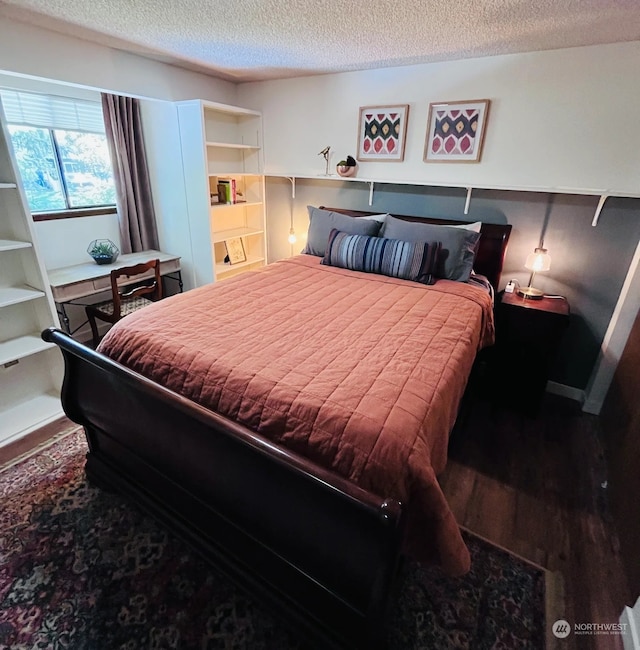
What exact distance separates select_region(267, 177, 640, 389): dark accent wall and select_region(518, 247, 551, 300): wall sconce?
0.14m

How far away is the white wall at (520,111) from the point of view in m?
2.14

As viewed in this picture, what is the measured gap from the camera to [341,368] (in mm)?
1341

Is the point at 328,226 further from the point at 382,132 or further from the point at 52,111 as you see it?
the point at 52,111

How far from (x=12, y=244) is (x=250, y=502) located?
1.97 meters

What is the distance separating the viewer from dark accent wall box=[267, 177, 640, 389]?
2.30 metres

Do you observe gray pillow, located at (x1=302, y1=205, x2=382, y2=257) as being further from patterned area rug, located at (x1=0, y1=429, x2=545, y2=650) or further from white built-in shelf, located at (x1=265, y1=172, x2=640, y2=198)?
patterned area rug, located at (x1=0, y1=429, x2=545, y2=650)

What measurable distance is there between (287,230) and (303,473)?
3.02 meters

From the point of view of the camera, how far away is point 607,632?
49.8 inches

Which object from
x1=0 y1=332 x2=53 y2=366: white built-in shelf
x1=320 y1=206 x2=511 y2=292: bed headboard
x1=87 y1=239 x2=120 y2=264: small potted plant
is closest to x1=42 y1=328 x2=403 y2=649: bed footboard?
x1=0 y1=332 x2=53 y2=366: white built-in shelf

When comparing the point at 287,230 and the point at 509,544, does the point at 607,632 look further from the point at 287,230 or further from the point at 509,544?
the point at 287,230

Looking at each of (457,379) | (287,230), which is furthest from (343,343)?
(287,230)

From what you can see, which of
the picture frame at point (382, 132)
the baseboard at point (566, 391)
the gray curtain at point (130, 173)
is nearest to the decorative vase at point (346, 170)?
the picture frame at point (382, 132)

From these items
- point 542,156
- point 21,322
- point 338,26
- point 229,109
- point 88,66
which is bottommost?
point 21,322

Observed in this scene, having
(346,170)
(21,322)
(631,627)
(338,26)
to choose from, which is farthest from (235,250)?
(631,627)
